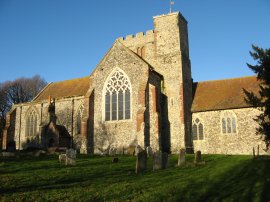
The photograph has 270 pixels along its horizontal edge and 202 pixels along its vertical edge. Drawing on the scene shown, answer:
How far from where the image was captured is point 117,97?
28344 mm

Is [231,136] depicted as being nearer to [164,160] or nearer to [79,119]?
[164,160]

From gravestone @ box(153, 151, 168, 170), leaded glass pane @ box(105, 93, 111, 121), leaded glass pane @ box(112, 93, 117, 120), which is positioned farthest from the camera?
leaded glass pane @ box(105, 93, 111, 121)

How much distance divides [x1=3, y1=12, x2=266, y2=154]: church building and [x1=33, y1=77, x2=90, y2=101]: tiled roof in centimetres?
74

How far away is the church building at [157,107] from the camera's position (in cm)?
2664

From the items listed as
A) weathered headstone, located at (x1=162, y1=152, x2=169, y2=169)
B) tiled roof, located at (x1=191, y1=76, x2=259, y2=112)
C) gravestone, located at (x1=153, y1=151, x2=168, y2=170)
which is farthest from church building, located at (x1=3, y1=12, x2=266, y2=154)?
gravestone, located at (x1=153, y1=151, x2=168, y2=170)

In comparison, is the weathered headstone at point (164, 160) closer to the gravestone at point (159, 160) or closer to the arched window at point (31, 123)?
the gravestone at point (159, 160)

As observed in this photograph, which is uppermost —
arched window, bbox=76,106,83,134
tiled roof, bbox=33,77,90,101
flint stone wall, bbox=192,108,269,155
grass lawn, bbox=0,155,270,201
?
tiled roof, bbox=33,77,90,101

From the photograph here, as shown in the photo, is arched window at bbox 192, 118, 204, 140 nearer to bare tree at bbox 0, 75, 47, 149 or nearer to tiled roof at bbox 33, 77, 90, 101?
tiled roof at bbox 33, 77, 90, 101

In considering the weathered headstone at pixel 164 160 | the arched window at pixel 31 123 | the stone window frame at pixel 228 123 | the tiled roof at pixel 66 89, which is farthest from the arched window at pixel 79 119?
the weathered headstone at pixel 164 160

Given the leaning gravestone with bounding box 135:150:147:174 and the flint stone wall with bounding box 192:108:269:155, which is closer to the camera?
the leaning gravestone with bounding box 135:150:147:174

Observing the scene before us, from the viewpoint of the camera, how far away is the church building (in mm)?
26641

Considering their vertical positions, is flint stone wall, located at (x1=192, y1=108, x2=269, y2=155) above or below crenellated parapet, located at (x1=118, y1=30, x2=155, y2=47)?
below

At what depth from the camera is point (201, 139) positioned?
28906 mm

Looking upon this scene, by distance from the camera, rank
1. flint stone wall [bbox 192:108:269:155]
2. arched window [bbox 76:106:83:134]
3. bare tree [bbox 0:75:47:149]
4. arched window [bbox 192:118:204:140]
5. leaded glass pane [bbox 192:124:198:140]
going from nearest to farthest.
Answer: flint stone wall [bbox 192:108:269:155]
arched window [bbox 192:118:204:140]
leaded glass pane [bbox 192:124:198:140]
arched window [bbox 76:106:83:134]
bare tree [bbox 0:75:47:149]
